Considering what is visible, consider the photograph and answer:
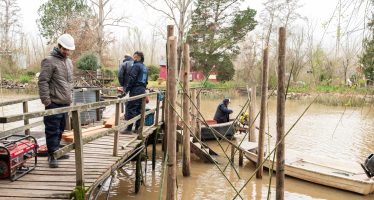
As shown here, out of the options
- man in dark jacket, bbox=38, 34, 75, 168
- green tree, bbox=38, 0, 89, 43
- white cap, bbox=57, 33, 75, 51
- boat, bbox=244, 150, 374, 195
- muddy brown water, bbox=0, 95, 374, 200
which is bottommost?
muddy brown water, bbox=0, 95, 374, 200

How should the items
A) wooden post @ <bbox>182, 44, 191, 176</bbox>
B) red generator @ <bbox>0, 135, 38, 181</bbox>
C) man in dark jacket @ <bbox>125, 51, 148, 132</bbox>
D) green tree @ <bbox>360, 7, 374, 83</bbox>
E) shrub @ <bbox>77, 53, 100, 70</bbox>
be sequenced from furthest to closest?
shrub @ <bbox>77, 53, 100, 70</bbox> → man in dark jacket @ <bbox>125, 51, 148, 132</bbox> → wooden post @ <bbox>182, 44, 191, 176</bbox> → red generator @ <bbox>0, 135, 38, 181</bbox> → green tree @ <bbox>360, 7, 374, 83</bbox>

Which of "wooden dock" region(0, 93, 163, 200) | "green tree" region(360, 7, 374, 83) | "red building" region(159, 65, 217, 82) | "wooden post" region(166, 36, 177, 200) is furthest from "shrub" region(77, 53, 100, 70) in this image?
"green tree" region(360, 7, 374, 83)

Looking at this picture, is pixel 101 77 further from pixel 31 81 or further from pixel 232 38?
pixel 232 38

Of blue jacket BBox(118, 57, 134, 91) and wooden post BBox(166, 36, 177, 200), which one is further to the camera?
blue jacket BBox(118, 57, 134, 91)

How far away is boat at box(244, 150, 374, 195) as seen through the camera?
7.51 m

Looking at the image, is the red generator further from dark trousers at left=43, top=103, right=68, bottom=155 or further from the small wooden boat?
the small wooden boat

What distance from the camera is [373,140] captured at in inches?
553

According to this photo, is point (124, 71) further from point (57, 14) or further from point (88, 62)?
point (57, 14)

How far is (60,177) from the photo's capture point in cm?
419

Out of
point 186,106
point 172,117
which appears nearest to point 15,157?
point 172,117

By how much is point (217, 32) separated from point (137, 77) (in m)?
25.7

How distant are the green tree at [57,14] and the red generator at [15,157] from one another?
33.0 meters

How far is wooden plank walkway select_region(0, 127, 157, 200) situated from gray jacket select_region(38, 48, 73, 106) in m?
0.85

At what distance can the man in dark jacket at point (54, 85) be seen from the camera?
4.54 meters
